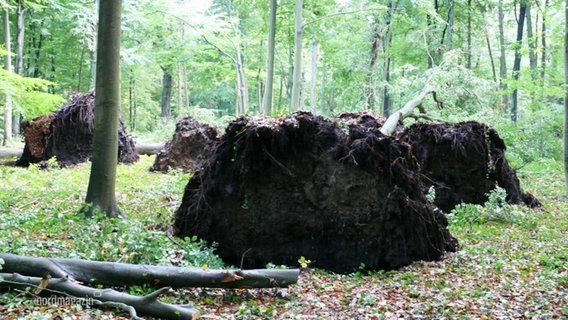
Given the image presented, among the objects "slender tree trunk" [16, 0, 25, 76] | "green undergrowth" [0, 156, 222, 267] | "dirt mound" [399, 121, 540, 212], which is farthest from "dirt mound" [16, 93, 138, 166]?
"dirt mound" [399, 121, 540, 212]

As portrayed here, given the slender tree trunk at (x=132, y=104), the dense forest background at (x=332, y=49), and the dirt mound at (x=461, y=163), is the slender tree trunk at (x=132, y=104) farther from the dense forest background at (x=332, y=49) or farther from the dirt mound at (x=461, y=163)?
the dirt mound at (x=461, y=163)

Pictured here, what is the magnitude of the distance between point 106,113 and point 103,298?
12.7 ft

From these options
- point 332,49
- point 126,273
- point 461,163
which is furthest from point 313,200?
point 332,49

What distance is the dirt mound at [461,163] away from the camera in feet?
37.0

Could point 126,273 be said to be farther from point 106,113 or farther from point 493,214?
point 493,214

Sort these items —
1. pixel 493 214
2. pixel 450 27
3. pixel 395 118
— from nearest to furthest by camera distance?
pixel 493 214, pixel 395 118, pixel 450 27

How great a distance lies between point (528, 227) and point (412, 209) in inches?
145

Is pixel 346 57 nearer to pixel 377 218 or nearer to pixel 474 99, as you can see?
pixel 474 99

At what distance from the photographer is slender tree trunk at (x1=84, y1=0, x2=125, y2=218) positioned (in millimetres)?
7555

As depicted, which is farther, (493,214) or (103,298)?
(493,214)

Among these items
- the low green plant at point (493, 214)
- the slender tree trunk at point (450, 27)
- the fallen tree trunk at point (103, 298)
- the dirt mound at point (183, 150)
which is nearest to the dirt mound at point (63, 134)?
the dirt mound at point (183, 150)

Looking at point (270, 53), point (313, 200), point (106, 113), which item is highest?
point (270, 53)

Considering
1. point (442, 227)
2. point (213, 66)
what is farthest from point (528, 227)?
point (213, 66)

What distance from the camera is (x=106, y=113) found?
25.2 ft
